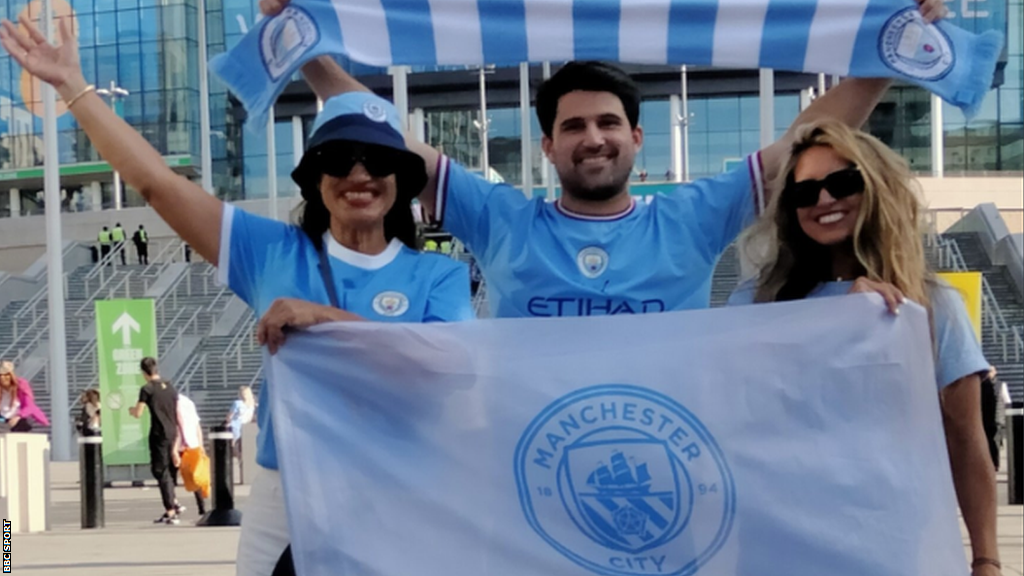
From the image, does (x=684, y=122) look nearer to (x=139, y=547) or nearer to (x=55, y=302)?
(x=55, y=302)

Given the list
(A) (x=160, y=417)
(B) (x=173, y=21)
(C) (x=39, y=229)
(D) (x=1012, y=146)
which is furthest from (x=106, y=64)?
(A) (x=160, y=417)

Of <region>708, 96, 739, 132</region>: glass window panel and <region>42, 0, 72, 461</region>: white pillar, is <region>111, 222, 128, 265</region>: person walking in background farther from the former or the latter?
<region>708, 96, 739, 132</region>: glass window panel

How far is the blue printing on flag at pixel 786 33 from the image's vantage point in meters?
3.79

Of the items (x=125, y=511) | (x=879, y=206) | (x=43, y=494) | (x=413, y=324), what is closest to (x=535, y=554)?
(x=413, y=324)

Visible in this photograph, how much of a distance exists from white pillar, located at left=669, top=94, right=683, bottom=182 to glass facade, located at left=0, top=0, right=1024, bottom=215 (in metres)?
1.35

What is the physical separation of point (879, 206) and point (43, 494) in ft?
35.0

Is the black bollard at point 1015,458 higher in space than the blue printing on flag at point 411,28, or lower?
lower

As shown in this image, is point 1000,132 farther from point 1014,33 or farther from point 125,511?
point 125,511

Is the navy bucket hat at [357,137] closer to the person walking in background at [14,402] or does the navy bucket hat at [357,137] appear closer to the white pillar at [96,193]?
the person walking in background at [14,402]

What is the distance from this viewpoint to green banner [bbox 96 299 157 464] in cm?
1563

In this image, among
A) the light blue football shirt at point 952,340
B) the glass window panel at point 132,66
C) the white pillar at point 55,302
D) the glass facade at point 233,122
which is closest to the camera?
the light blue football shirt at point 952,340

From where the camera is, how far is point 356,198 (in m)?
2.93

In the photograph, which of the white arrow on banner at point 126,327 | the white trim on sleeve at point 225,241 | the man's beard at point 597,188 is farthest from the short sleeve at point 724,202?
the white arrow on banner at point 126,327

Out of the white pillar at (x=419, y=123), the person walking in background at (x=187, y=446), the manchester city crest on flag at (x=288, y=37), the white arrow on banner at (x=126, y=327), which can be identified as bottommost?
the person walking in background at (x=187, y=446)
